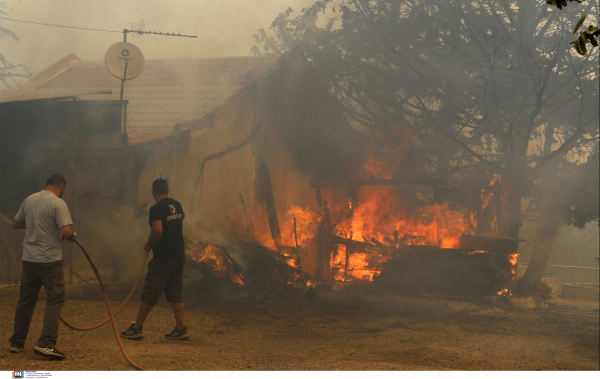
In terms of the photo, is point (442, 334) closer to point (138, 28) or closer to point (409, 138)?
point (138, 28)

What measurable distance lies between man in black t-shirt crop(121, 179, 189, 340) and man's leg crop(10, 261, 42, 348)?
1217mm

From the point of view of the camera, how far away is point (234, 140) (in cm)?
1179

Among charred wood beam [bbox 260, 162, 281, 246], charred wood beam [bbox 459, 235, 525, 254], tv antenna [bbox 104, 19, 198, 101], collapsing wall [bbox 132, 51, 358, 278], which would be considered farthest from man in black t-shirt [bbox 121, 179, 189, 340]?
charred wood beam [bbox 459, 235, 525, 254]

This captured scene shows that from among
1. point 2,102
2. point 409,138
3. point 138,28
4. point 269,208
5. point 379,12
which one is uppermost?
point 379,12

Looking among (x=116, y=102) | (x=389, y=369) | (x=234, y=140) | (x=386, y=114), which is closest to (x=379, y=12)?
(x=386, y=114)

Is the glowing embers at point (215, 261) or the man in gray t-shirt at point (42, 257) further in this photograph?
the glowing embers at point (215, 261)

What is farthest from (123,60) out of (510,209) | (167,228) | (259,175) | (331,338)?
(510,209)

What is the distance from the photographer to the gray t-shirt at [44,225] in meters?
4.79

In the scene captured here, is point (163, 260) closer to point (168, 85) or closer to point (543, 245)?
point (168, 85)

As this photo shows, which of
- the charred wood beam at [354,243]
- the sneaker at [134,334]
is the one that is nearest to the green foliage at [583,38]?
the sneaker at [134,334]

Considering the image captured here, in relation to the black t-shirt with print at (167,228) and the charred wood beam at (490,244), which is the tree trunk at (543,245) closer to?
the charred wood beam at (490,244)

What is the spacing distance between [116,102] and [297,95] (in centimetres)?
644

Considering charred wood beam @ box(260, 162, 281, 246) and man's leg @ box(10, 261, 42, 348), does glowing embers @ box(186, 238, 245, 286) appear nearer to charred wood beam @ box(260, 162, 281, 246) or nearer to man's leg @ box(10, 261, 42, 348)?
charred wood beam @ box(260, 162, 281, 246)

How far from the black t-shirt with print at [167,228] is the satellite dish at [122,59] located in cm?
578
